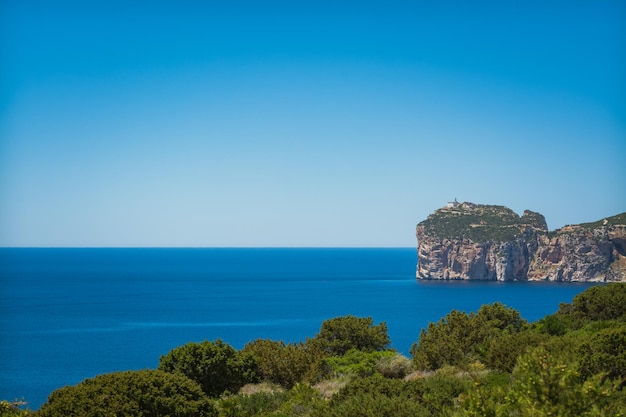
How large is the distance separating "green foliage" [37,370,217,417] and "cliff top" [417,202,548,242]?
12230cm

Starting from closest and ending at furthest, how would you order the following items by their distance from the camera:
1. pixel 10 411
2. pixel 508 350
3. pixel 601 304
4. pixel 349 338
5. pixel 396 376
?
pixel 10 411 < pixel 508 350 < pixel 396 376 < pixel 349 338 < pixel 601 304

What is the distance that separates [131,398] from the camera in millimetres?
14812

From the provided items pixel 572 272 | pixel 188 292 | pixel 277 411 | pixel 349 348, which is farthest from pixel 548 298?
pixel 277 411

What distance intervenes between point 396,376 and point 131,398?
509 inches

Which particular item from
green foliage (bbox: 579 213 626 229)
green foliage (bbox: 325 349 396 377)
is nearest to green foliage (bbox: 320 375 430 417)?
green foliage (bbox: 325 349 396 377)

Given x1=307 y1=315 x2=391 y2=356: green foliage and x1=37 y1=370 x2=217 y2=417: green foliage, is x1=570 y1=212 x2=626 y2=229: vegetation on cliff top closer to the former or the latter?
x1=307 y1=315 x2=391 y2=356: green foliage

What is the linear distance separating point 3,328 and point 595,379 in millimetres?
74561

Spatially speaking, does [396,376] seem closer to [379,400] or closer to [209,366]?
[209,366]

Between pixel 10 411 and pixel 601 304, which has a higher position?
pixel 601 304

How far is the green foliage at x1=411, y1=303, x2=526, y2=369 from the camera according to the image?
24.7m

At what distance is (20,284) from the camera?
123562mm

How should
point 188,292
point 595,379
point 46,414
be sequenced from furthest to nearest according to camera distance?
point 188,292
point 46,414
point 595,379

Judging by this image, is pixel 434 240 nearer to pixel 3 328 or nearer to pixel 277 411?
pixel 3 328

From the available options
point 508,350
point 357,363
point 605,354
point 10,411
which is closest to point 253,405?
point 10,411
